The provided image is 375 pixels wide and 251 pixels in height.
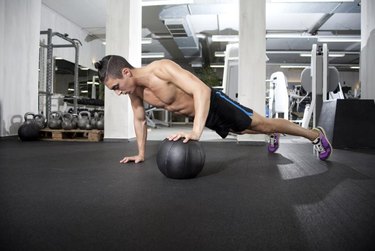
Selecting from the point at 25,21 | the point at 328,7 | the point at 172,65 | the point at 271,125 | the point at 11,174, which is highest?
the point at 328,7

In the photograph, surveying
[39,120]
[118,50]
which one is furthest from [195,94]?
[39,120]

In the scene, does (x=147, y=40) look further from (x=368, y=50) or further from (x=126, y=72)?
(x=126, y=72)

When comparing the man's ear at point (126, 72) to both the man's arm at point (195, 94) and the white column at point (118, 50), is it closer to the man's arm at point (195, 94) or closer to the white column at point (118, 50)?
the man's arm at point (195, 94)

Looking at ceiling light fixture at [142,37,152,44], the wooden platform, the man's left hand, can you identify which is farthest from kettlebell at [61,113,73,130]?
ceiling light fixture at [142,37,152,44]

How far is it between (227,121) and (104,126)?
2.73 metres

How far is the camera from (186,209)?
115 cm

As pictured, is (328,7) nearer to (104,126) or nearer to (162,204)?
(104,126)

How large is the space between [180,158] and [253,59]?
106 inches

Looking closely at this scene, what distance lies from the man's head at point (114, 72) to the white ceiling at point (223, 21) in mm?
5552

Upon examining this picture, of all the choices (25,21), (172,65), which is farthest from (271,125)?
(25,21)

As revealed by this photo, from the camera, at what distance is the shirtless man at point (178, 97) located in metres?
1.65

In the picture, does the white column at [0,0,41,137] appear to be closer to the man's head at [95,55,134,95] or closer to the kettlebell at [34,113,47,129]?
the kettlebell at [34,113,47,129]

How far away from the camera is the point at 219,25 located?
8.90 metres

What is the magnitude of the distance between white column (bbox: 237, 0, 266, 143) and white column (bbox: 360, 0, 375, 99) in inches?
65.1
